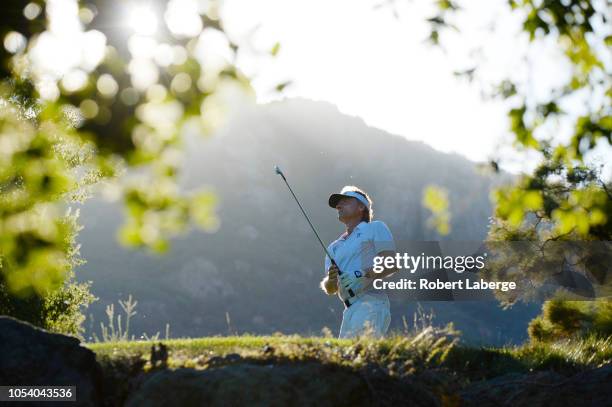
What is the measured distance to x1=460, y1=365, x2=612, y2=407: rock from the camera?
23.1 feet

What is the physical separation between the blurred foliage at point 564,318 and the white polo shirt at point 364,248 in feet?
50.6

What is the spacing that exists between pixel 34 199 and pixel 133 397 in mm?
2842

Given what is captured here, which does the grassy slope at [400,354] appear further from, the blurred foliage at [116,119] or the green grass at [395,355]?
the blurred foliage at [116,119]

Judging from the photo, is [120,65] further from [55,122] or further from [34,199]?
[34,199]

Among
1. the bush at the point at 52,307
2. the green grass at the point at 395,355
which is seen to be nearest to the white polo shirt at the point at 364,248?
the green grass at the point at 395,355

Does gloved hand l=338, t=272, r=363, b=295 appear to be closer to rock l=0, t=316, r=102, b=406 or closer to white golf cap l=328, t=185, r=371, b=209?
white golf cap l=328, t=185, r=371, b=209

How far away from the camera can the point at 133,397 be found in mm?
6371

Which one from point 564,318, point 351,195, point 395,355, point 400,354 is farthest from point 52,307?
point 564,318

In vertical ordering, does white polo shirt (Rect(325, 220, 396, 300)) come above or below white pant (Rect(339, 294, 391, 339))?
above

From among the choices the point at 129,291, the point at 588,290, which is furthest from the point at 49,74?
the point at 129,291

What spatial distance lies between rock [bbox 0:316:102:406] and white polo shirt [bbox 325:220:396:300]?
3.90 m

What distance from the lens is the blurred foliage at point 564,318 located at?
949 inches

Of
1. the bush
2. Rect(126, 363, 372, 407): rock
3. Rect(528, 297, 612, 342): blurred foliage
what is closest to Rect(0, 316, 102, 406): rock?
A: Rect(126, 363, 372, 407): rock

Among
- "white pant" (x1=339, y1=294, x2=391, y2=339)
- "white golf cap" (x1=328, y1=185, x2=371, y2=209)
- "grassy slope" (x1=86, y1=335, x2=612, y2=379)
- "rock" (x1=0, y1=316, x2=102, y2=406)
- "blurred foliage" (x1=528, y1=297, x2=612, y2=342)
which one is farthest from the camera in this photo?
"blurred foliage" (x1=528, y1=297, x2=612, y2=342)
